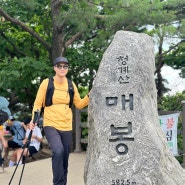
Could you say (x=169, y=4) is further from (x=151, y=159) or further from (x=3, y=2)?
(x=151, y=159)

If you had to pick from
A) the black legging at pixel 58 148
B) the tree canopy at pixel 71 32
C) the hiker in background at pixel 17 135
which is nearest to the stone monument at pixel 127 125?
the black legging at pixel 58 148

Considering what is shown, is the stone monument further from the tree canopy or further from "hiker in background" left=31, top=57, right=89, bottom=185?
the tree canopy

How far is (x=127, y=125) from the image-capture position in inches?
164

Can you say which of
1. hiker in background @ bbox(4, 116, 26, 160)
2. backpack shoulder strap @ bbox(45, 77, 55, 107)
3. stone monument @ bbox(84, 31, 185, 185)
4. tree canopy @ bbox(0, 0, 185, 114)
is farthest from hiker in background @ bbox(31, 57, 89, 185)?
hiker in background @ bbox(4, 116, 26, 160)

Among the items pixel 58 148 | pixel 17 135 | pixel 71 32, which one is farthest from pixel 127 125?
pixel 71 32

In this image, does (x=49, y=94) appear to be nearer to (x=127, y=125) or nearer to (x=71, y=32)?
(x=127, y=125)

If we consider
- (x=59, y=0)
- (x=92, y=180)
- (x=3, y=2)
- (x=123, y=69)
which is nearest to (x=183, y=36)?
(x=59, y=0)

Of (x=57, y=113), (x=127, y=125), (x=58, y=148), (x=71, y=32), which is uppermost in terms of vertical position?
(x=71, y=32)

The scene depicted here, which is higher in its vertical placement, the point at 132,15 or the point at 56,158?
the point at 132,15

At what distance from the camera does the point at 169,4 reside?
27.1ft

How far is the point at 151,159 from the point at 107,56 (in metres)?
1.19

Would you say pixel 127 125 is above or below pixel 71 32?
below

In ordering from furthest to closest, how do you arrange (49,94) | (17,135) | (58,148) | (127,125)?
(17,135), (49,94), (58,148), (127,125)

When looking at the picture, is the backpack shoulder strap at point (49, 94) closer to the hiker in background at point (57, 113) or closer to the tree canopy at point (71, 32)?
the hiker in background at point (57, 113)
